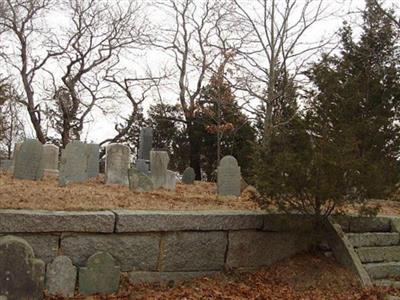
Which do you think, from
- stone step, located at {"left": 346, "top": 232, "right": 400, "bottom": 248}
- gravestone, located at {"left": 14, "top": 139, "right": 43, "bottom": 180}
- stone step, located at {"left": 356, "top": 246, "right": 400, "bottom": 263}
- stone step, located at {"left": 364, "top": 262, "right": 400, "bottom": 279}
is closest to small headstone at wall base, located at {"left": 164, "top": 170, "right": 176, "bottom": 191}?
gravestone, located at {"left": 14, "top": 139, "right": 43, "bottom": 180}

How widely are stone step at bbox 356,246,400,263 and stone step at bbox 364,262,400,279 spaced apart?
85 millimetres

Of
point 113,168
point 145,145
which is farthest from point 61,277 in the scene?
point 145,145

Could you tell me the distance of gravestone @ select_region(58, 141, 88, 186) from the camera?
999 cm

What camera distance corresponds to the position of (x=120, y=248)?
193 inches

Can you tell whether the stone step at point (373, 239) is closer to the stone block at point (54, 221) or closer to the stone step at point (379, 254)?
the stone step at point (379, 254)

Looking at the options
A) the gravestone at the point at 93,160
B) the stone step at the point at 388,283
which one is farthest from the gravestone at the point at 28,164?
the stone step at the point at 388,283

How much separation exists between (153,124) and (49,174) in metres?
13.8

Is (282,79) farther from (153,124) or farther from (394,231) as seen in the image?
(394,231)

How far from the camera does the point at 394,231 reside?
6586 millimetres

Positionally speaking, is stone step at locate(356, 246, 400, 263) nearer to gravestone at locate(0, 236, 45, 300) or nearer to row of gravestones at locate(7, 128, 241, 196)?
row of gravestones at locate(7, 128, 241, 196)

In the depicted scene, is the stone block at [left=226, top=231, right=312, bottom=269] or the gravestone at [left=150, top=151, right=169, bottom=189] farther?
the gravestone at [left=150, top=151, right=169, bottom=189]

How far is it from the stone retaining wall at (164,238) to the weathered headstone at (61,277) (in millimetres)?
134

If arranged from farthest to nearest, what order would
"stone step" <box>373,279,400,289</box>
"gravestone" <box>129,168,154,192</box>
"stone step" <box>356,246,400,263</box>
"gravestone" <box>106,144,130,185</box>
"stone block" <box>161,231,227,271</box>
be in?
"gravestone" <box>106,144,130,185</box> < "gravestone" <box>129,168,154,192</box> < "stone step" <box>356,246,400,263</box> < "stone step" <box>373,279,400,289</box> < "stone block" <box>161,231,227,271</box>

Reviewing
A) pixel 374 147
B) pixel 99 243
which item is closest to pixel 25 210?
pixel 99 243
